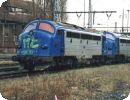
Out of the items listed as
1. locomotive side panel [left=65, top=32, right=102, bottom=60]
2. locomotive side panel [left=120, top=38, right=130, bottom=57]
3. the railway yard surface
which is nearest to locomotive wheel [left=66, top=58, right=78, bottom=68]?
locomotive side panel [left=65, top=32, right=102, bottom=60]

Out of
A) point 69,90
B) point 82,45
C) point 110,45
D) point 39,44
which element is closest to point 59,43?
point 39,44

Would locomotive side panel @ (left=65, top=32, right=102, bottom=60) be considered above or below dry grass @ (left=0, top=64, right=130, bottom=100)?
above

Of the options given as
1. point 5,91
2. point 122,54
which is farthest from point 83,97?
point 122,54

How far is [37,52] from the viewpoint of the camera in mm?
20312

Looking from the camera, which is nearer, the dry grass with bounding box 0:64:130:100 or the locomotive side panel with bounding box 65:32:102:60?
the dry grass with bounding box 0:64:130:100

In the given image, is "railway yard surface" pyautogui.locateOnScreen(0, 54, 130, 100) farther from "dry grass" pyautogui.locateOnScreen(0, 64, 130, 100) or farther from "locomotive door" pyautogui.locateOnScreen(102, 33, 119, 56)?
"locomotive door" pyautogui.locateOnScreen(102, 33, 119, 56)

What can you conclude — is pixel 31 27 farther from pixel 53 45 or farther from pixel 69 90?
pixel 69 90

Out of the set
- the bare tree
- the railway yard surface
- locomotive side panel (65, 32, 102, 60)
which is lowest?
the railway yard surface

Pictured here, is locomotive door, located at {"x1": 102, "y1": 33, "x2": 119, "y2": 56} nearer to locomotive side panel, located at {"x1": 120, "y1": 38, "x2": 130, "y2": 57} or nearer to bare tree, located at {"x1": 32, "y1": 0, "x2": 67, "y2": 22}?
locomotive side panel, located at {"x1": 120, "y1": 38, "x2": 130, "y2": 57}

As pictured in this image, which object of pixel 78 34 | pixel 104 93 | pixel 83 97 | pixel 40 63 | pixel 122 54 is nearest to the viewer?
pixel 83 97

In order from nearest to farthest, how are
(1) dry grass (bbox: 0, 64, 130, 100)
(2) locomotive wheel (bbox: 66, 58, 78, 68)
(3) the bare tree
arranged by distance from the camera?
(1) dry grass (bbox: 0, 64, 130, 100) < (2) locomotive wheel (bbox: 66, 58, 78, 68) < (3) the bare tree

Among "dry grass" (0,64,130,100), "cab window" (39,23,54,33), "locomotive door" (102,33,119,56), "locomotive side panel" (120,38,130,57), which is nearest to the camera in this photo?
"dry grass" (0,64,130,100)

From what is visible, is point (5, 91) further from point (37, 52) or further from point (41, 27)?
point (41, 27)

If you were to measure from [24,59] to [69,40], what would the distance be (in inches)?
134
